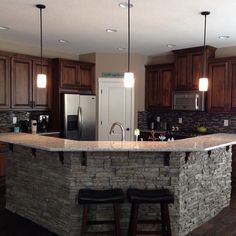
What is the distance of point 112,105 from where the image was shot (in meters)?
6.49

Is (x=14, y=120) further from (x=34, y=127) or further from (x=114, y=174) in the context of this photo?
(x=114, y=174)

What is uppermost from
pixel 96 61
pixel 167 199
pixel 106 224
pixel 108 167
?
pixel 96 61

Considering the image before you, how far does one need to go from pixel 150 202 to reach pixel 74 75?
4.03m

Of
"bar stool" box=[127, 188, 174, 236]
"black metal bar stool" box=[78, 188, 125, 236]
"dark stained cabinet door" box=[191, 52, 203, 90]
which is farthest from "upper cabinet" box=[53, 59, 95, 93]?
"bar stool" box=[127, 188, 174, 236]

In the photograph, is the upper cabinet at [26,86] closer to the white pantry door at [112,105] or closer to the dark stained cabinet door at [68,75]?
the dark stained cabinet door at [68,75]

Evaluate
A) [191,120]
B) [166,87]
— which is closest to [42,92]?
[166,87]

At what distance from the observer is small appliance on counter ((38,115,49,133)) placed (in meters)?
5.90

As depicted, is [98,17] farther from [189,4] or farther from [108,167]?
[108,167]

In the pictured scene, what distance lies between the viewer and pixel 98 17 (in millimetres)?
3939

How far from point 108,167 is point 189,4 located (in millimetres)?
2186

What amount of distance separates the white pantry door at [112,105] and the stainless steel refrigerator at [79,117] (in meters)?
0.24

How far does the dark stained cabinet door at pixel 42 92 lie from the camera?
5.68 m

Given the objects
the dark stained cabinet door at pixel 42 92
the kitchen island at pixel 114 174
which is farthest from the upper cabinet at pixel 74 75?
the kitchen island at pixel 114 174

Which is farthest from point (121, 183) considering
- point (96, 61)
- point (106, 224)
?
point (96, 61)
